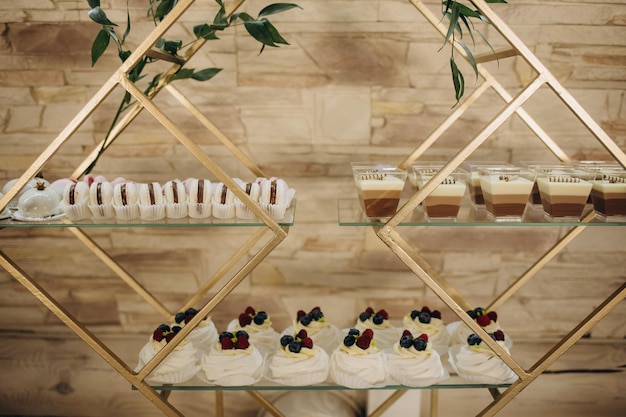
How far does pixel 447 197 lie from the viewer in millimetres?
1407

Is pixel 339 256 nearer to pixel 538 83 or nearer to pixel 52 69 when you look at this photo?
pixel 538 83

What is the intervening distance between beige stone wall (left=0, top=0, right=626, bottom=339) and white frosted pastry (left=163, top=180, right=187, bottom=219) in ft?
1.80

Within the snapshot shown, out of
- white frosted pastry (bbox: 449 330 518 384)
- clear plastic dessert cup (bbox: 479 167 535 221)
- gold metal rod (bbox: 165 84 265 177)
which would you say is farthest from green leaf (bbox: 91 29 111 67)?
white frosted pastry (bbox: 449 330 518 384)

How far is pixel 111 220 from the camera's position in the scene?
55.7 inches

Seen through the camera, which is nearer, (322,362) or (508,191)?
(508,191)

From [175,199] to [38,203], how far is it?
15.2 inches

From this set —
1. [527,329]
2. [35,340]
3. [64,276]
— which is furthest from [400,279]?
[35,340]

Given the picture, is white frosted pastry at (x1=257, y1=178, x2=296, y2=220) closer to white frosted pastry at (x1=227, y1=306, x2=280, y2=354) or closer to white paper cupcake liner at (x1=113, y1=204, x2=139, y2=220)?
white paper cupcake liner at (x1=113, y1=204, x2=139, y2=220)

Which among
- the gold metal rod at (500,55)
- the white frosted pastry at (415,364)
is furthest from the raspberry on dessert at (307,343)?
the gold metal rod at (500,55)

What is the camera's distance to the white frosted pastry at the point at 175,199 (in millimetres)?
1420

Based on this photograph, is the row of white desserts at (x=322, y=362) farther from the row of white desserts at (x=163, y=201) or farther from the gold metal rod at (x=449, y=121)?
the gold metal rod at (x=449, y=121)

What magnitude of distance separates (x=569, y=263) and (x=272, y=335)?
1241mm

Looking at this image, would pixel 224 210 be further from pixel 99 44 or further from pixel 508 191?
pixel 508 191

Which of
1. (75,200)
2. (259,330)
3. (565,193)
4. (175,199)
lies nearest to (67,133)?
(75,200)
